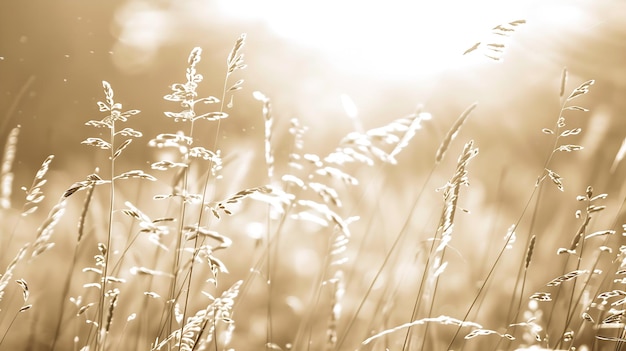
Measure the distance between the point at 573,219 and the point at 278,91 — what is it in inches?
76.8

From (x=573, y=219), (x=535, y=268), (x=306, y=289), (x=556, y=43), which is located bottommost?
(x=306, y=289)

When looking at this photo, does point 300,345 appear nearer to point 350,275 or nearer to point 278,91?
point 350,275

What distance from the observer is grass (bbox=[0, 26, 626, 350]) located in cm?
115

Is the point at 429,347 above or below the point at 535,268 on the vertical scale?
below

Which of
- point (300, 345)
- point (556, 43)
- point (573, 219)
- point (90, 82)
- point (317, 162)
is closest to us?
point (317, 162)

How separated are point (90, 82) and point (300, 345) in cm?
271

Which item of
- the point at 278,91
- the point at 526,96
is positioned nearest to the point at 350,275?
the point at 278,91

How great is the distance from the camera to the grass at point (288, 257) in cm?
115

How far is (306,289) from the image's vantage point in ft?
6.47

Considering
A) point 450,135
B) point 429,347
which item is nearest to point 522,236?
point 429,347

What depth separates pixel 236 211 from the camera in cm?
197

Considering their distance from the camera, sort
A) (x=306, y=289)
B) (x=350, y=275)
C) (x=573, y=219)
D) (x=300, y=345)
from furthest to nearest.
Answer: (x=573, y=219)
(x=306, y=289)
(x=350, y=275)
(x=300, y=345)

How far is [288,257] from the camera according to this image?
203 cm

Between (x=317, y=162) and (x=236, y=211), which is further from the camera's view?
(x=236, y=211)
